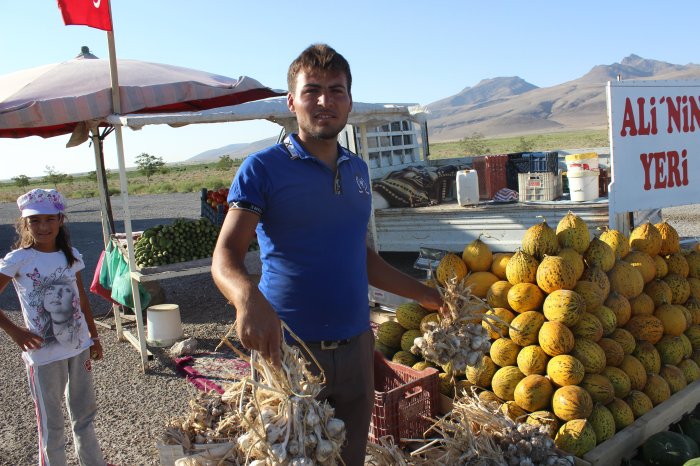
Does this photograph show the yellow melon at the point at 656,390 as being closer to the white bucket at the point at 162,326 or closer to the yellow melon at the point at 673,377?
the yellow melon at the point at 673,377

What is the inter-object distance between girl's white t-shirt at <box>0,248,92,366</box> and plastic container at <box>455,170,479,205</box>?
214 inches

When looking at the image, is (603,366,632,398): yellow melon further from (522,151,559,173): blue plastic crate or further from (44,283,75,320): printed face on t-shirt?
(522,151,559,173): blue plastic crate

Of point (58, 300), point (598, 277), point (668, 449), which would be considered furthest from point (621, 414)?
point (58, 300)

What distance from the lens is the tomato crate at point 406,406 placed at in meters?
3.42

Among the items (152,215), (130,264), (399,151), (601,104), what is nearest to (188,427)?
(130,264)

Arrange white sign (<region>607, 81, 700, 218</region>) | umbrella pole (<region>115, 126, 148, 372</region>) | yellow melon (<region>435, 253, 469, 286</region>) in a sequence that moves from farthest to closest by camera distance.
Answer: umbrella pole (<region>115, 126, 148, 372</region>) < white sign (<region>607, 81, 700, 218</region>) < yellow melon (<region>435, 253, 469, 286</region>)

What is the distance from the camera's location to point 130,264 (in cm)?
583

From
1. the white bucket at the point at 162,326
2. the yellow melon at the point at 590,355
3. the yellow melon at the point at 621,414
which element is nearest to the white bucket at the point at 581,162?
the yellow melon at the point at 590,355

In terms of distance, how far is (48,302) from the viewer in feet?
11.5

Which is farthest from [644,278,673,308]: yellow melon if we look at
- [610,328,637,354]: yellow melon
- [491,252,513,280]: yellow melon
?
[491,252,513,280]: yellow melon

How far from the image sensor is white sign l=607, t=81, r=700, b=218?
503cm

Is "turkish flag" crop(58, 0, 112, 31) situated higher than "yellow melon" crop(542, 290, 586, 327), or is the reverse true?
"turkish flag" crop(58, 0, 112, 31)

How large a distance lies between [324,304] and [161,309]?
4601 mm

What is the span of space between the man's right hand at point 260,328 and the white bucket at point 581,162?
6.02m
